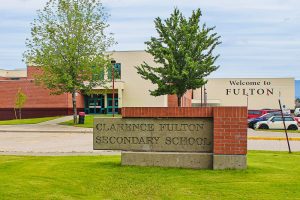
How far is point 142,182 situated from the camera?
9625mm

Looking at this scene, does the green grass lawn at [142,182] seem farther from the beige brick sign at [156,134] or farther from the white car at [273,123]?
the white car at [273,123]

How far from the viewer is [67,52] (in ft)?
136

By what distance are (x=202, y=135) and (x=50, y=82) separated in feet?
108

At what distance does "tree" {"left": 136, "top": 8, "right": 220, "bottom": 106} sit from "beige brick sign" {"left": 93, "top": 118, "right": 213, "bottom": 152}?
116 ft

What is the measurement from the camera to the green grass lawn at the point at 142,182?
27.9ft

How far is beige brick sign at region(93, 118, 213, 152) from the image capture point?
1143 centimetres

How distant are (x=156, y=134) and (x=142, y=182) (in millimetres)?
2154

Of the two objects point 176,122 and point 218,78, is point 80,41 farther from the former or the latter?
point 218,78

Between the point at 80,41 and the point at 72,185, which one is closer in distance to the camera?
the point at 72,185

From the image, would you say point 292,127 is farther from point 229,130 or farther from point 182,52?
point 229,130

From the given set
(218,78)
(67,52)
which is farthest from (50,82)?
(218,78)

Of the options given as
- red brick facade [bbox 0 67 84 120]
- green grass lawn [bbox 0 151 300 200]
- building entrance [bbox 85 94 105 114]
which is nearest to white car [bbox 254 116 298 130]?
red brick facade [bbox 0 67 84 120]

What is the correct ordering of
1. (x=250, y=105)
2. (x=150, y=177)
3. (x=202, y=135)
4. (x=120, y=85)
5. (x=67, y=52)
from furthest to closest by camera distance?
(x=250, y=105) → (x=120, y=85) → (x=67, y=52) → (x=202, y=135) → (x=150, y=177)

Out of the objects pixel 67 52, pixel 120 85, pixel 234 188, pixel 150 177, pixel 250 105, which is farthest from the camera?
pixel 250 105
